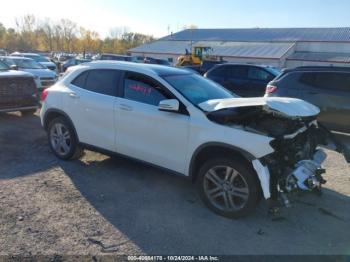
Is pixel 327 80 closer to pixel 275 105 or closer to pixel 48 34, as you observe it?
pixel 275 105

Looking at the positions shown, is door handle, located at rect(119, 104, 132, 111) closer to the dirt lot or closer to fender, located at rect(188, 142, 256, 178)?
the dirt lot

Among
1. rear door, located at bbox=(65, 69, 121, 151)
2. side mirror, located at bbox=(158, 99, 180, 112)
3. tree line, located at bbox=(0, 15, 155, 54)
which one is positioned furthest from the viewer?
tree line, located at bbox=(0, 15, 155, 54)

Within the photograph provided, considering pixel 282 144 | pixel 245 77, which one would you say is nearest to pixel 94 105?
pixel 282 144

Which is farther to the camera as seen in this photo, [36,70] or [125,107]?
[36,70]

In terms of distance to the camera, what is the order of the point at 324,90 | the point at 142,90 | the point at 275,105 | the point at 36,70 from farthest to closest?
the point at 36,70
the point at 324,90
the point at 142,90
the point at 275,105

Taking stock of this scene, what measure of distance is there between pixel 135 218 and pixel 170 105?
4.72 feet

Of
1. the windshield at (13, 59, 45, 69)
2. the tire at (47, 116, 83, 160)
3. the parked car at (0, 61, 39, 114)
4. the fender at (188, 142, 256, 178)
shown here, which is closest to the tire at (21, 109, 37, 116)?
the parked car at (0, 61, 39, 114)

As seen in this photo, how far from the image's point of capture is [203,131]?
14.1 feet

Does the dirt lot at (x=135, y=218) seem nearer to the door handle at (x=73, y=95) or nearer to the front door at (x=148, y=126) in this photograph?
the front door at (x=148, y=126)

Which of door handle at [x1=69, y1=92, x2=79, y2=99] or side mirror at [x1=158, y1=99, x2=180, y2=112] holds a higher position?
side mirror at [x1=158, y1=99, x2=180, y2=112]

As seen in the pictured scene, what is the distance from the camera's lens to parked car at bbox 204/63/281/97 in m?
12.6

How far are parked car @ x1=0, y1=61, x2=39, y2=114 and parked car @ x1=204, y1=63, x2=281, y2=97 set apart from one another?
6827 mm

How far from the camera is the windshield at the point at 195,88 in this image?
15.5 ft

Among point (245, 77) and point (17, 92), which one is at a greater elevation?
point (245, 77)
